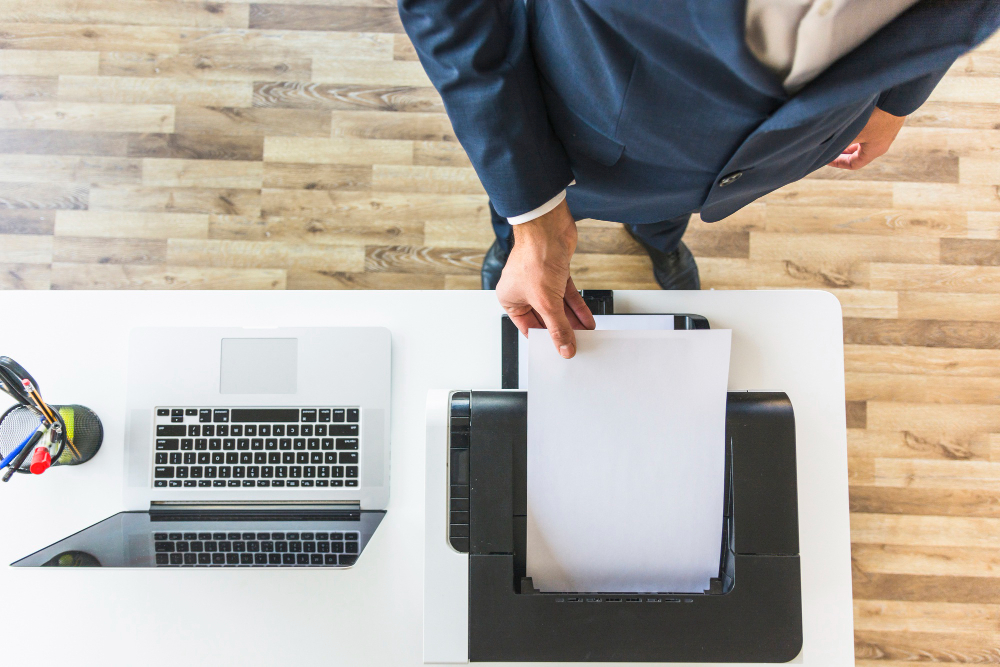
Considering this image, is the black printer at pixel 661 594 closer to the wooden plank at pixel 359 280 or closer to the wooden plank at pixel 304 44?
the wooden plank at pixel 359 280

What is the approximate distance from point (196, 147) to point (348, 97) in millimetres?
440

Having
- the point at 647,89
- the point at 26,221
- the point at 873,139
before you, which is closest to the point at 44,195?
the point at 26,221

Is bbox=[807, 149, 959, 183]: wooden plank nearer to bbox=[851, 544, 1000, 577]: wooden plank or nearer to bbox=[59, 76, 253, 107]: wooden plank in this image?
bbox=[851, 544, 1000, 577]: wooden plank

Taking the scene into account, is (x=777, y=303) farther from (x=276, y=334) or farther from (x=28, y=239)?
(x=28, y=239)

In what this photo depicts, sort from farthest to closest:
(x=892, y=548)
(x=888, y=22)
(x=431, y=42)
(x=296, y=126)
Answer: (x=296, y=126)
(x=892, y=548)
(x=431, y=42)
(x=888, y=22)

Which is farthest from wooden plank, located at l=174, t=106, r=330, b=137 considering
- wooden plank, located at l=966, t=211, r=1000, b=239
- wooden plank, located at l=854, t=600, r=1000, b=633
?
wooden plank, located at l=854, t=600, r=1000, b=633

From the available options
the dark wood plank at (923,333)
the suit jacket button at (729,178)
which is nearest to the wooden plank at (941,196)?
the dark wood plank at (923,333)

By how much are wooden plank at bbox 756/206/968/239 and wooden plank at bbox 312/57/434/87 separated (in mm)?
1092

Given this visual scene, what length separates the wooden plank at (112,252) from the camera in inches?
57.2

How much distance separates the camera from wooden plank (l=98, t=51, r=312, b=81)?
4.79 ft

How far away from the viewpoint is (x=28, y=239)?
1.46m

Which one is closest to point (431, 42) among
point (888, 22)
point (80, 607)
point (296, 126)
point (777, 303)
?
point (888, 22)

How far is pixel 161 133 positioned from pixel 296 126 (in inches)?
14.8

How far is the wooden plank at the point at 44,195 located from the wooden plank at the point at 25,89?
24 centimetres
